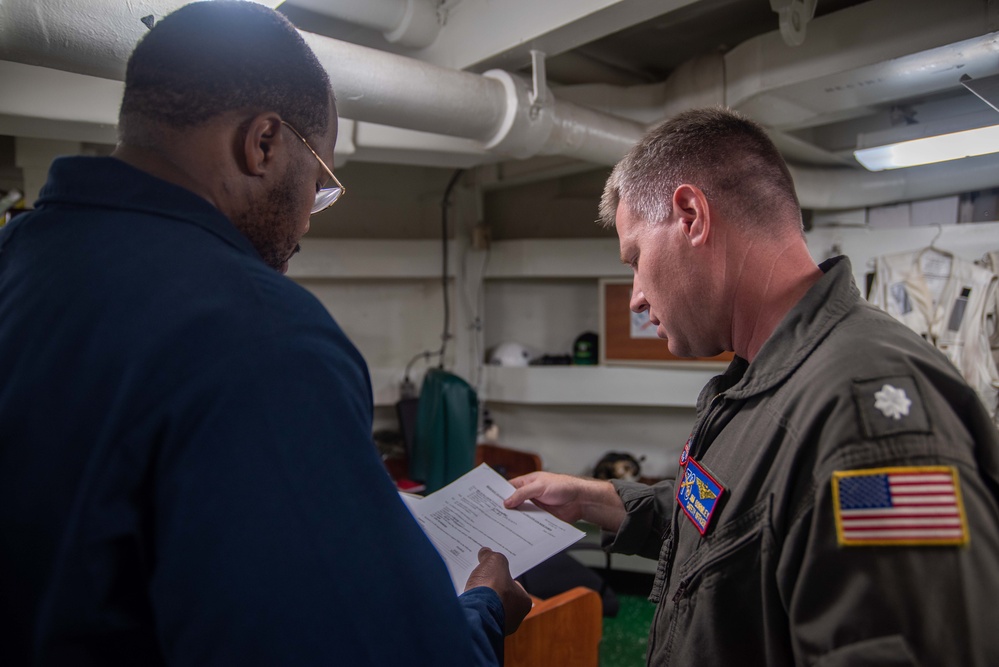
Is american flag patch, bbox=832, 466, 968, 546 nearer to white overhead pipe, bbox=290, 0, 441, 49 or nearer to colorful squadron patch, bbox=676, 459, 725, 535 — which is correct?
colorful squadron patch, bbox=676, 459, 725, 535

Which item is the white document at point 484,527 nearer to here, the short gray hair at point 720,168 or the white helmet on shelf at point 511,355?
the short gray hair at point 720,168

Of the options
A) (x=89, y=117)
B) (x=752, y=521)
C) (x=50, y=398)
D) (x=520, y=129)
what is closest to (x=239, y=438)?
(x=50, y=398)

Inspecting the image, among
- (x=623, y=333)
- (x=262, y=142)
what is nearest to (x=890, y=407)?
(x=262, y=142)

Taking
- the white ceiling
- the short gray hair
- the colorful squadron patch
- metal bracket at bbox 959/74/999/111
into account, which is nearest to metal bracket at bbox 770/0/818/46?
the white ceiling

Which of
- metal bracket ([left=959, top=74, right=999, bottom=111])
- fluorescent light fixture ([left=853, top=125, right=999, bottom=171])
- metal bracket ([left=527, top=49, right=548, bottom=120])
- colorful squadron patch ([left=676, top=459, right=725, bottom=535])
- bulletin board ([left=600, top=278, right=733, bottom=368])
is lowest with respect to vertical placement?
colorful squadron patch ([left=676, top=459, right=725, bottom=535])

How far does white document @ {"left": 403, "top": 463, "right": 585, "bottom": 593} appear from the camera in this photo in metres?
1.15

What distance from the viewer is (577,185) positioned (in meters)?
4.38

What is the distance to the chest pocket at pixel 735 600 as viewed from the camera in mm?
812

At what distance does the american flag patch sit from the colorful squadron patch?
230 millimetres

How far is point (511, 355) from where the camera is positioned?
4.34 metres

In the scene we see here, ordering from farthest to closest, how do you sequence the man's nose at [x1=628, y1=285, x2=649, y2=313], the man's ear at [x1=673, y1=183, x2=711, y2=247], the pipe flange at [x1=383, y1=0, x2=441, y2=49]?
the pipe flange at [x1=383, y1=0, x2=441, y2=49], the man's nose at [x1=628, y1=285, x2=649, y2=313], the man's ear at [x1=673, y1=183, x2=711, y2=247]

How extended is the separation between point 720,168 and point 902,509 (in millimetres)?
595

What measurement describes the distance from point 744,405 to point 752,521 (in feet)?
0.67

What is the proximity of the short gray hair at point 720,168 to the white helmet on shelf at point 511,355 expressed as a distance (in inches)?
125
